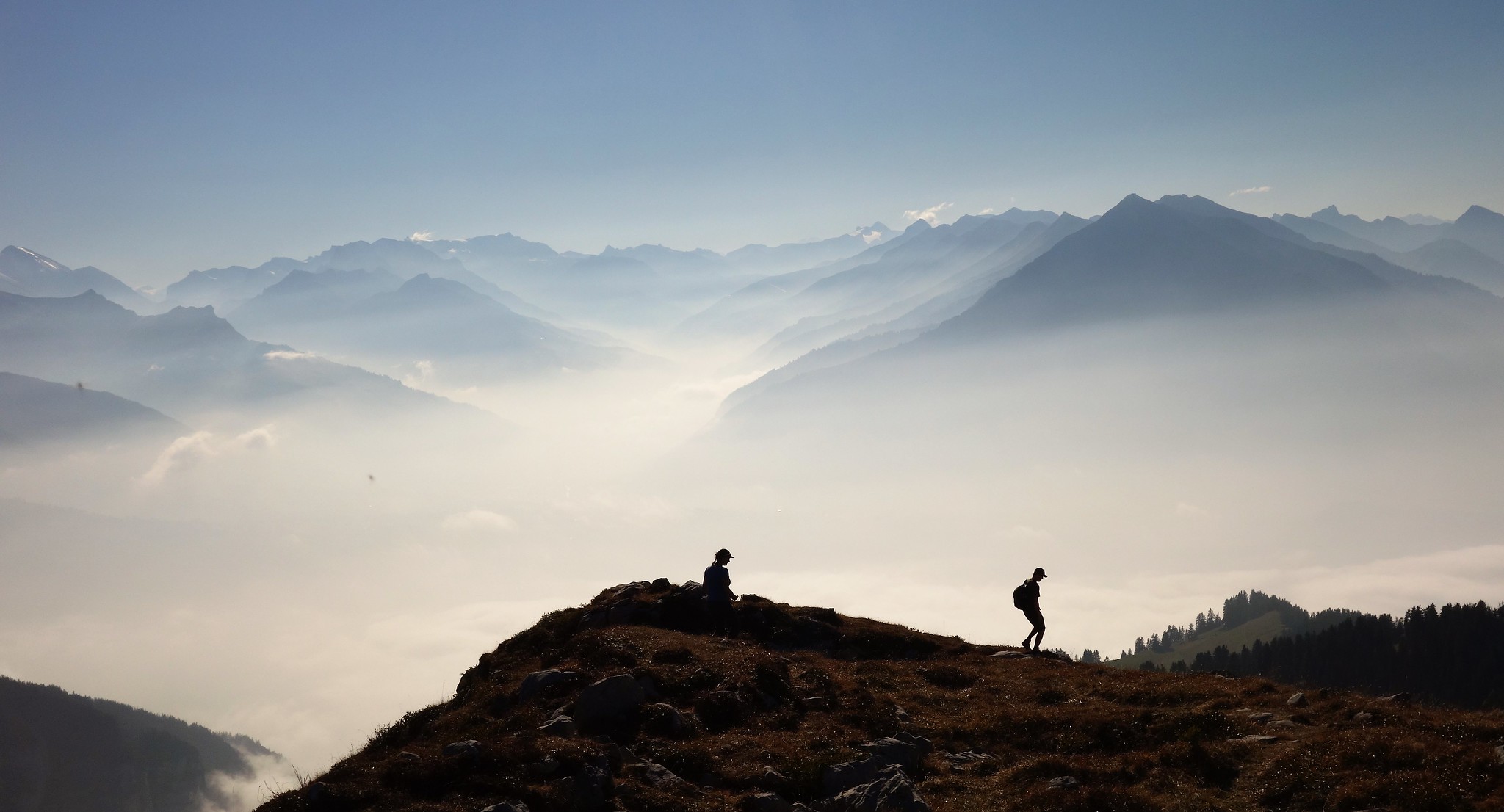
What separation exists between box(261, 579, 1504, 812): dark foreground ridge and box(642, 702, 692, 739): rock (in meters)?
0.05

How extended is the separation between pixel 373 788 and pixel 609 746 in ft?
17.1

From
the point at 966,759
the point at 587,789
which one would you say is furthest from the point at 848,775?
the point at 587,789

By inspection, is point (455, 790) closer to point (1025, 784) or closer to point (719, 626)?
point (1025, 784)

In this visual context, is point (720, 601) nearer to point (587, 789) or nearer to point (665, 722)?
point (665, 722)

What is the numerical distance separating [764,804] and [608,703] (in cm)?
617

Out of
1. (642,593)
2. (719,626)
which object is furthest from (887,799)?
(642,593)

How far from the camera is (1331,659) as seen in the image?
14450cm

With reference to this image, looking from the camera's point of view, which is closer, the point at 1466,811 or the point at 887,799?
the point at 1466,811

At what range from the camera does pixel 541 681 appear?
81.5 feet

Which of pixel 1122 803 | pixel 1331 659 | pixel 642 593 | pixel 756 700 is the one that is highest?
pixel 642 593

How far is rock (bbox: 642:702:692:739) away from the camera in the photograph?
71.2 feet

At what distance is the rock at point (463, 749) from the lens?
61.8 feet

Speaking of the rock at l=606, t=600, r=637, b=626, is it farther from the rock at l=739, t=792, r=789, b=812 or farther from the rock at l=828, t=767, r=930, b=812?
the rock at l=828, t=767, r=930, b=812

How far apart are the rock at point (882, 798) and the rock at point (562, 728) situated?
7.00 metres
